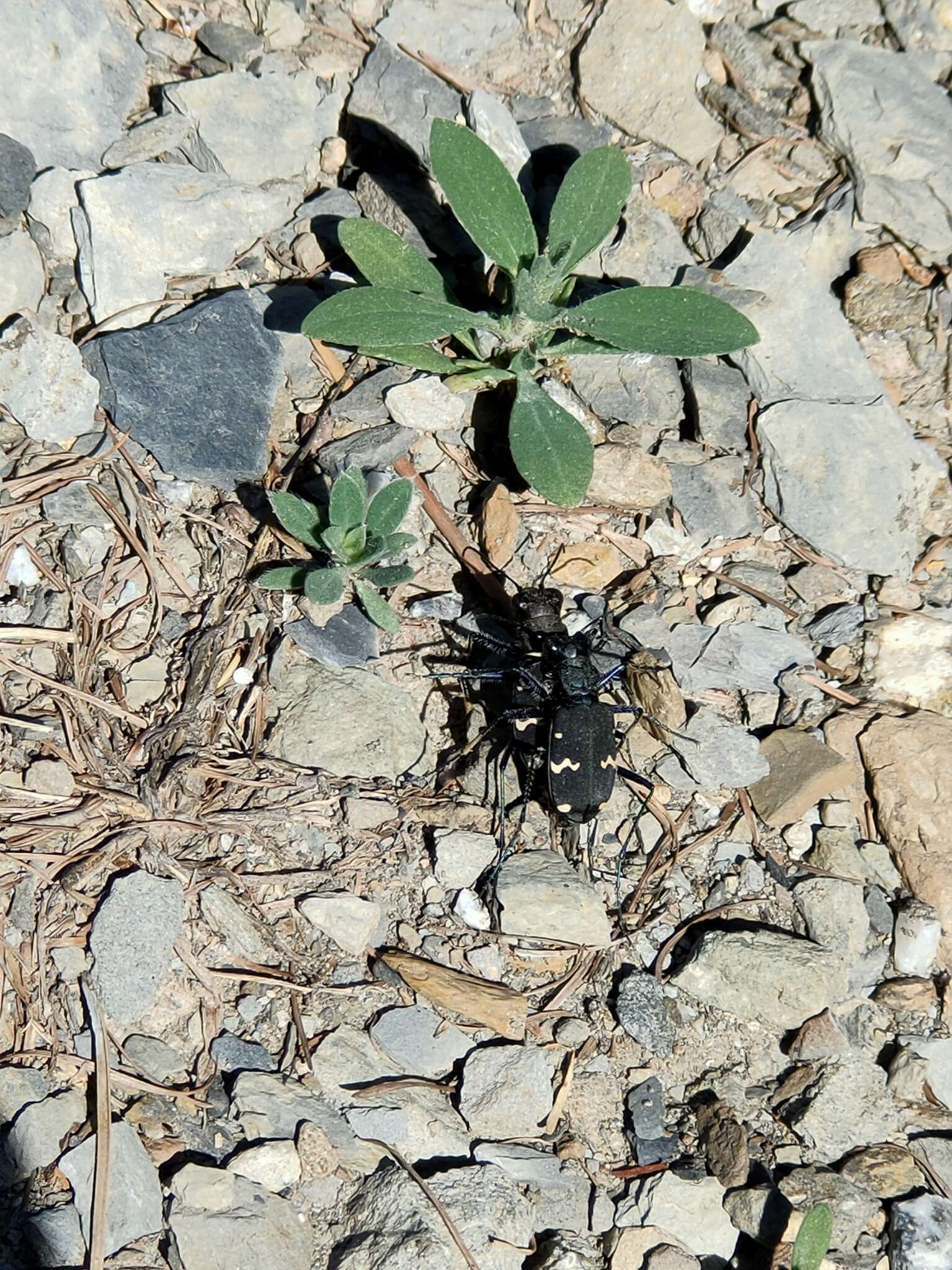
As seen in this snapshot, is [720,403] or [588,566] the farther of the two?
[720,403]

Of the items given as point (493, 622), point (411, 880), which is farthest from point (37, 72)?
→ point (411, 880)

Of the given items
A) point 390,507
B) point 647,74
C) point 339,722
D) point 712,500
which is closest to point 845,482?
point 712,500

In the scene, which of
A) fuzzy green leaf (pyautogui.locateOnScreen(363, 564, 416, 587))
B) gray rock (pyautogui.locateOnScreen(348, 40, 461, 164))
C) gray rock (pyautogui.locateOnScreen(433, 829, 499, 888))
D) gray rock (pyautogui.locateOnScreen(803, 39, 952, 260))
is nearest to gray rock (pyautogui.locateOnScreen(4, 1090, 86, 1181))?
gray rock (pyautogui.locateOnScreen(433, 829, 499, 888))

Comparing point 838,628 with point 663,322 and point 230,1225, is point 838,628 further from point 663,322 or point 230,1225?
point 230,1225

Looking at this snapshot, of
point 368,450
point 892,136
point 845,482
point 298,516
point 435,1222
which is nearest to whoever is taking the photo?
point 435,1222

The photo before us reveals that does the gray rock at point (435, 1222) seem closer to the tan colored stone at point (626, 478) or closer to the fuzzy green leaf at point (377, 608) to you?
the fuzzy green leaf at point (377, 608)

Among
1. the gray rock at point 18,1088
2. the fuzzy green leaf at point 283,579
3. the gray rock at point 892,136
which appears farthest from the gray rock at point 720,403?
the gray rock at point 18,1088
